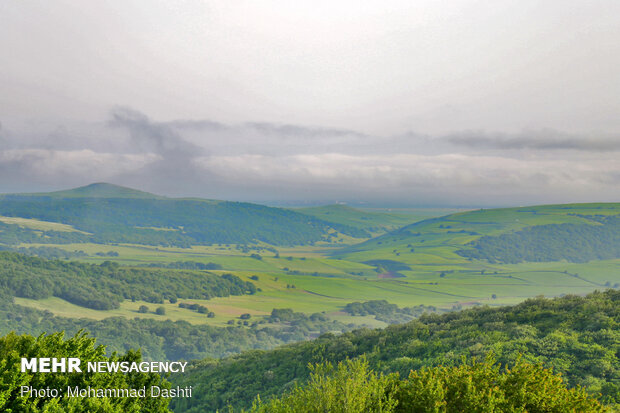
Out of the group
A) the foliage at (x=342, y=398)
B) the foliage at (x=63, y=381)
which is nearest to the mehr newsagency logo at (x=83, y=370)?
the foliage at (x=63, y=381)

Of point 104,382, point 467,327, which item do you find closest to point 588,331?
point 467,327

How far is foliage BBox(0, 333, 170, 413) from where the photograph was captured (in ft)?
59.9

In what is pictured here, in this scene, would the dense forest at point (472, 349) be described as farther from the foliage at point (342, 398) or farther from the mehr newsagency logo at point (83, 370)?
the mehr newsagency logo at point (83, 370)

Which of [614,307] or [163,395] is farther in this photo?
[614,307]

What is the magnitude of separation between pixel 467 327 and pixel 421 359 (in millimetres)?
11351

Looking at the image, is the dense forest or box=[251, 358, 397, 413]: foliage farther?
the dense forest

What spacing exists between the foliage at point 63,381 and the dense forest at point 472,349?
407 inches

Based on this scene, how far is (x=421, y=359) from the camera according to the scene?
42656 mm

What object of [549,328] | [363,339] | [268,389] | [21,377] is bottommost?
[268,389]

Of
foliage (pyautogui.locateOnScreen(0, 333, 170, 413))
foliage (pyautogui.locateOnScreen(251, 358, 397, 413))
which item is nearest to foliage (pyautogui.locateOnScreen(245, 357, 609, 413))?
foliage (pyautogui.locateOnScreen(251, 358, 397, 413))

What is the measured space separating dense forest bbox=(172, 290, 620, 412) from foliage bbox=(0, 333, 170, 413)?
1033 centimetres

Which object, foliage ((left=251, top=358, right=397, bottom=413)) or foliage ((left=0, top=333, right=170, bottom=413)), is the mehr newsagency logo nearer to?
foliage ((left=0, top=333, right=170, bottom=413))

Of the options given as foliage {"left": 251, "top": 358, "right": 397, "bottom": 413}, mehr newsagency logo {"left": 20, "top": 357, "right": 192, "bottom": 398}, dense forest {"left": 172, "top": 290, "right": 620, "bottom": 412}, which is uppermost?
foliage {"left": 251, "top": 358, "right": 397, "bottom": 413}

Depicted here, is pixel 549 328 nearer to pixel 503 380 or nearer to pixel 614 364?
pixel 614 364
